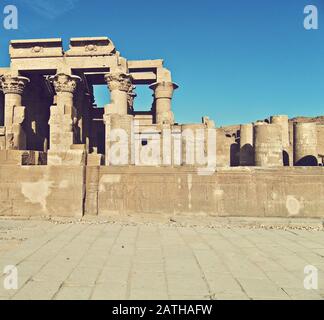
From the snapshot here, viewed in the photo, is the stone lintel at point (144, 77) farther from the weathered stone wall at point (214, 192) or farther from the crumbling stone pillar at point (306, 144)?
the weathered stone wall at point (214, 192)

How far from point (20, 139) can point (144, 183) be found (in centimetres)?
794

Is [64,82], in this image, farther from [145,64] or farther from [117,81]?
[145,64]

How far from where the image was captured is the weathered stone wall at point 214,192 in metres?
8.76

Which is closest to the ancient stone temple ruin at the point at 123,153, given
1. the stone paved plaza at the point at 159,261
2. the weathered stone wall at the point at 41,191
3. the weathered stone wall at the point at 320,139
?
the weathered stone wall at the point at 41,191

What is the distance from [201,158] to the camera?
16.8m

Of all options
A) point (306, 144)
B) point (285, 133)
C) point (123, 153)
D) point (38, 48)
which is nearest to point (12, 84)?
point (38, 48)

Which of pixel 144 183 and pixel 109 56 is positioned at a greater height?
pixel 109 56

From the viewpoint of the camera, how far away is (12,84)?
19219 millimetres

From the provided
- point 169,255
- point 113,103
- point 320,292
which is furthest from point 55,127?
point 320,292

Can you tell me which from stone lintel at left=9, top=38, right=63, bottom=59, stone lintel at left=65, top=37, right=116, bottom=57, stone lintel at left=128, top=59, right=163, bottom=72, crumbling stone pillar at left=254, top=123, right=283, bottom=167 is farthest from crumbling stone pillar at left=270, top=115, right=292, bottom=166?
stone lintel at left=9, top=38, right=63, bottom=59

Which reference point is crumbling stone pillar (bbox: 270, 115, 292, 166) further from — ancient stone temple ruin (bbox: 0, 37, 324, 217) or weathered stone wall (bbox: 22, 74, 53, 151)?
weathered stone wall (bbox: 22, 74, 53, 151)

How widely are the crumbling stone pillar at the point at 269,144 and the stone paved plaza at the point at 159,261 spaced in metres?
9.60

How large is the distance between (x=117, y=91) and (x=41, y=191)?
1117cm

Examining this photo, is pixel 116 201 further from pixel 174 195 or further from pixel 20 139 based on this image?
pixel 20 139
